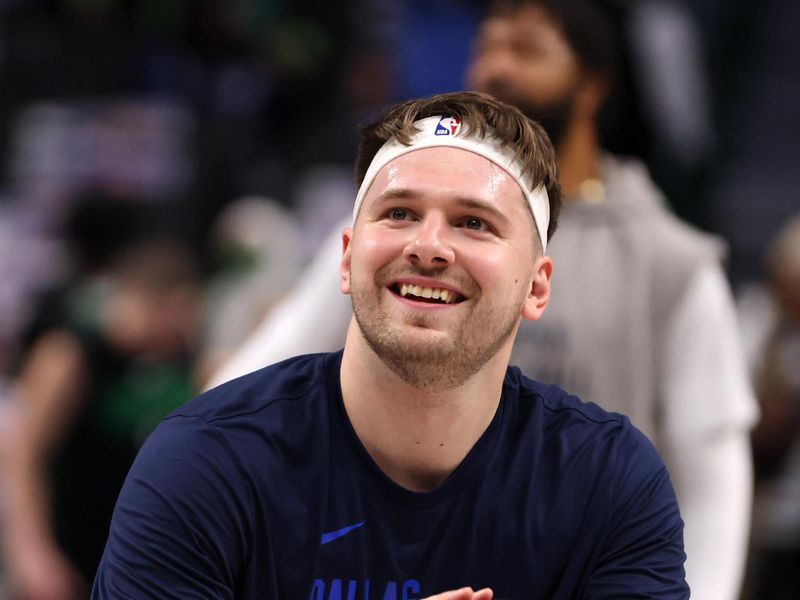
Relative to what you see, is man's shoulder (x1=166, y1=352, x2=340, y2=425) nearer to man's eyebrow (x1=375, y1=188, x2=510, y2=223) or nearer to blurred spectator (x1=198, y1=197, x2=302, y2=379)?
man's eyebrow (x1=375, y1=188, x2=510, y2=223)

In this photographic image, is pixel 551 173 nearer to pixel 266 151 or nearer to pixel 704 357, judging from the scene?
pixel 704 357

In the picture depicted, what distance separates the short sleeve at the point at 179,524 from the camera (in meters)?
2.43

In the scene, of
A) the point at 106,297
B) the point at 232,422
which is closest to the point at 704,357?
the point at 232,422

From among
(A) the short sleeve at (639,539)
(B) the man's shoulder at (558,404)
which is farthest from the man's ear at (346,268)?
(A) the short sleeve at (639,539)

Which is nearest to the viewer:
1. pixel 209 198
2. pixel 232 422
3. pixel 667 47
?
pixel 232 422

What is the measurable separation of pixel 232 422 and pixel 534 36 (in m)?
1.63

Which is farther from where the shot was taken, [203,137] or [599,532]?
[203,137]

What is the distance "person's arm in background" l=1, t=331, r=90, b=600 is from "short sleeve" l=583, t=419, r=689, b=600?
9.81ft

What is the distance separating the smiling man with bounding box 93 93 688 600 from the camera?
2.49 metres

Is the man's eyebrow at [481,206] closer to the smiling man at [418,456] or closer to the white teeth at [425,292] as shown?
the smiling man at [418,456]

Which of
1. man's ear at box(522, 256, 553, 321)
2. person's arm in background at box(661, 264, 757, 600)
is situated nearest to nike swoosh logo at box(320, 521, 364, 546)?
man's ear at box(522, 256, 553, 321)

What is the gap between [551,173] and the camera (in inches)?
109

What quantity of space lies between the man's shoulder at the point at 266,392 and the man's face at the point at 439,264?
0.19 meters

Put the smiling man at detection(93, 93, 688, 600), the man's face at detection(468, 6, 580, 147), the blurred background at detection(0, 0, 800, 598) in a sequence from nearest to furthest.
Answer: the smiling man at detection(93, 93, 688, 600) → the man's face at detection(468, 6, 580, 147) → the blurred background at detection(0, 0, 800, 598)
